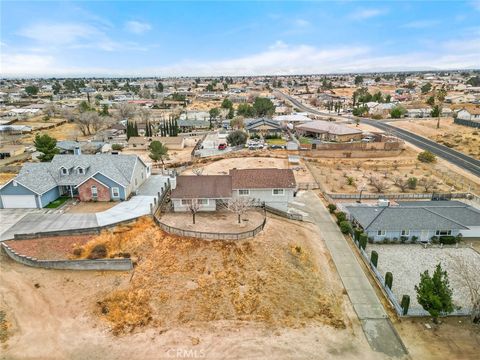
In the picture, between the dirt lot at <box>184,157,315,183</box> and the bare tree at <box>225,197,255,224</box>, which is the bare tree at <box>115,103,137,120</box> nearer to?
the dirt lot at <box>184,157,315,183</box>

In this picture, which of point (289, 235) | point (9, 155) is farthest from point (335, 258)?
point (9, 155)

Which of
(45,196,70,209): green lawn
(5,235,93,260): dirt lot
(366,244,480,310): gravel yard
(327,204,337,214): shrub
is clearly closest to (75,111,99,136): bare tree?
(45,196,70,209): green lawn

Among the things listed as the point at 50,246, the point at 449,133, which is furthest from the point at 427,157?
the point at 50,246

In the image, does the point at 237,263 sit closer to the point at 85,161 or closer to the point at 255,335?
the point at 255,335

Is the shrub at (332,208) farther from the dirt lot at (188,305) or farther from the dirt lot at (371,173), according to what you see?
the dirt lot at (188,305)

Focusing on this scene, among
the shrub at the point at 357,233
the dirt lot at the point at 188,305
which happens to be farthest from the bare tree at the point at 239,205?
the shrub at the point at 357,233

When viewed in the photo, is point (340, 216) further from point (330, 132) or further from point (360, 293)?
point (330, 132)
